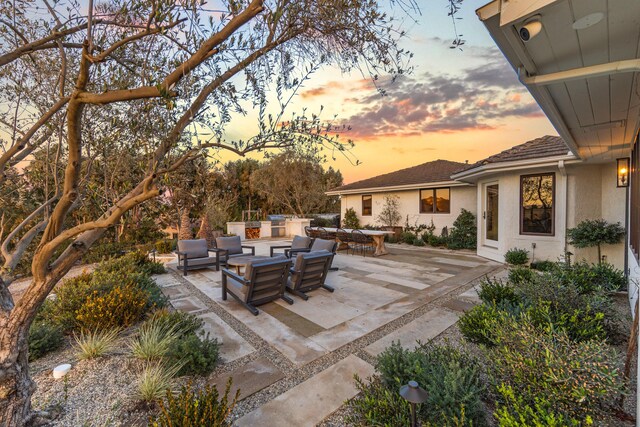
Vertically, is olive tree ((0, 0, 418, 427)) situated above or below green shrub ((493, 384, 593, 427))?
above

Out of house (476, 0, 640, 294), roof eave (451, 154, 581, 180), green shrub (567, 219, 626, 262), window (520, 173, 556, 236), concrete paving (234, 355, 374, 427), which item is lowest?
concrete paving (234, 355, 374, 427)

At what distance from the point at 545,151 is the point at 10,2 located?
34.6 ft

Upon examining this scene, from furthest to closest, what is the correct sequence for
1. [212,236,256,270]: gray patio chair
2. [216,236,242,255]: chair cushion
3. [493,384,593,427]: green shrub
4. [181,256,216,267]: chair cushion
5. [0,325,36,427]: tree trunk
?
[216,236,242,255]: chair cushion, [212,236,256,270]: gray patio chair, [181,256,216,267]: chair cushion, [0,325,36,427]: tree trunk, [493,384,593,427]: green shrub

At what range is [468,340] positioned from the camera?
362 centimetres

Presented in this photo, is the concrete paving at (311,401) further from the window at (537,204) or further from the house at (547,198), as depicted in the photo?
the window at (537,204)

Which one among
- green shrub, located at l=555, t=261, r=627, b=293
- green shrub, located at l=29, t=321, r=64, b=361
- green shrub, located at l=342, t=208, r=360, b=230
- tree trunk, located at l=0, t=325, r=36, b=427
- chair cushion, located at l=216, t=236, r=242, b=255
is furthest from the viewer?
green shrub, located at l=342, t=208, r=360, b=230

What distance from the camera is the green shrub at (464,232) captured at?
11.6m

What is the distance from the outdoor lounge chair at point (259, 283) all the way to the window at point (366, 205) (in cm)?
1182

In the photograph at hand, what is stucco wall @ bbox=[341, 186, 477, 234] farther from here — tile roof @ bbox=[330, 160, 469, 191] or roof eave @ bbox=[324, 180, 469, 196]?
tile roof @ bbox=[330, 160, 469, 191]

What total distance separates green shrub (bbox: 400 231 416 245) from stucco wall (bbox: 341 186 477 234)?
889mm

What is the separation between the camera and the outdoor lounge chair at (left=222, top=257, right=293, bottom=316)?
15.3ft

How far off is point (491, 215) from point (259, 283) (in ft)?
28.6

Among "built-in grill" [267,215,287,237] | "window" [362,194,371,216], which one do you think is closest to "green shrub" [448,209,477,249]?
"window" [362,194,371,216]

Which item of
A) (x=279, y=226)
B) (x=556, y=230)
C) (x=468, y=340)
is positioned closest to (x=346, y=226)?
(x=279, y=226)
